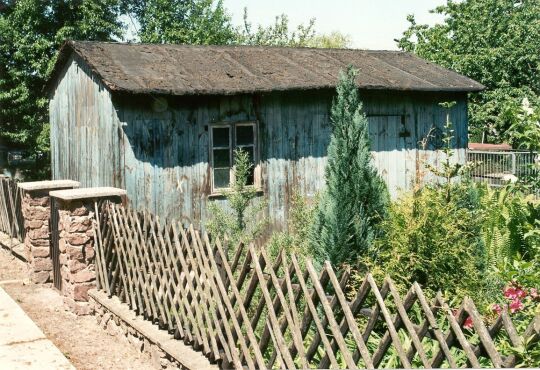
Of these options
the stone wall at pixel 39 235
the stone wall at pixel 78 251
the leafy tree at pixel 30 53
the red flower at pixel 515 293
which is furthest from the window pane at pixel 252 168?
the leafy tree at pixel 30 53

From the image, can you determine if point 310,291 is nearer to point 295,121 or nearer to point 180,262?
point 180,262

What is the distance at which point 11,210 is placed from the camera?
12.6m

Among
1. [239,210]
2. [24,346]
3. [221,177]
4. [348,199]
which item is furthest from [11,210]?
[348,199]

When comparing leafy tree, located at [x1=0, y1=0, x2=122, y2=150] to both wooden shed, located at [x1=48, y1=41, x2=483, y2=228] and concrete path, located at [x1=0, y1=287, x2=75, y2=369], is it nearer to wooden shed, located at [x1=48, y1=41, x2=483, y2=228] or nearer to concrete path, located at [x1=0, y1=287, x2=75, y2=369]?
wooden shed, located at [x1=48, y1=41, x2=483, y2=228]

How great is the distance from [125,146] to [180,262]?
5.29 m

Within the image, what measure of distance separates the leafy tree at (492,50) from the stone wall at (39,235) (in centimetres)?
1981

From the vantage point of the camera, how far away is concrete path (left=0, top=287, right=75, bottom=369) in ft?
20.3

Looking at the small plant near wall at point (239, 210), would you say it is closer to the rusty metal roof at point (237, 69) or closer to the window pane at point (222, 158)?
the window pane at point (222, 158)

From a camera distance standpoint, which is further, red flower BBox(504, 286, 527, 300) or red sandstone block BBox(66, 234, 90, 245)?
red sandstone block BBox(66, 234, 90, 245)

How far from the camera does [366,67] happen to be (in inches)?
556

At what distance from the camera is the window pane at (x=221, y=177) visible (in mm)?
11688

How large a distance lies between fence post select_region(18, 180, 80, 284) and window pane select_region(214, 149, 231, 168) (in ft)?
9.81

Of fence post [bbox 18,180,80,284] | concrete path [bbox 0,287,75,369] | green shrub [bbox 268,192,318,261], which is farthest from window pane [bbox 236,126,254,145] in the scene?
concrete path [bbox 0,287,75,369]

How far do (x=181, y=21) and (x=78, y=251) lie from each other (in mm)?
27299
